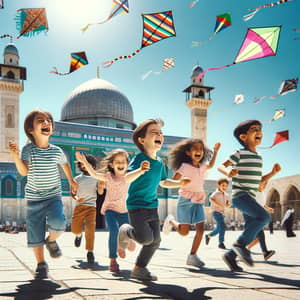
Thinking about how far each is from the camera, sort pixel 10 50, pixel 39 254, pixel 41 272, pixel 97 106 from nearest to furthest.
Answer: pixel 41 272 < pixel 39 254 < pixel 10 50 < pixel 97 106

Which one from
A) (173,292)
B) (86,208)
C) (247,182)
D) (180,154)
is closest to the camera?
(173,292)

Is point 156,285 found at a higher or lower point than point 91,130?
lower

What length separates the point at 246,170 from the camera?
3.90m

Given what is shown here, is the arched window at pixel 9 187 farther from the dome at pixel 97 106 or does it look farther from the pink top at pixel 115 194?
the pink top at pixel 115 194

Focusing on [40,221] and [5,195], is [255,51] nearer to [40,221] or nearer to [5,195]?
[40,221]

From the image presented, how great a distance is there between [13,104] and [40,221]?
33.4m

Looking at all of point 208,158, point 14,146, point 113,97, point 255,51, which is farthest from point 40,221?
point 113,97

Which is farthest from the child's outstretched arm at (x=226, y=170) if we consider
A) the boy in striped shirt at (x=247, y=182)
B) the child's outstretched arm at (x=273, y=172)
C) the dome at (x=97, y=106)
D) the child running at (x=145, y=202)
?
the dome at (x=97, y=106)

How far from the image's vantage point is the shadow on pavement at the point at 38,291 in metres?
2.33

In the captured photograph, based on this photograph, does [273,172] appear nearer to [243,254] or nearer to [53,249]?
[243,254]

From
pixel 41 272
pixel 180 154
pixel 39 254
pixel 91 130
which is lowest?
pixel 41 272

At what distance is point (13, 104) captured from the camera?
3466cm

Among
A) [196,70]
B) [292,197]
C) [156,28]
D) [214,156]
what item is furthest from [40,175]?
[196,70]

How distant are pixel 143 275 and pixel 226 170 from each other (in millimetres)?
1374
